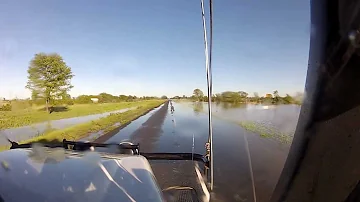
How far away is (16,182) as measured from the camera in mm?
1329

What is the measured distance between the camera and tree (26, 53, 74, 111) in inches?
145

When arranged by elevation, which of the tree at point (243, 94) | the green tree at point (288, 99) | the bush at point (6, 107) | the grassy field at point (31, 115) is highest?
the tree at point (243, 94)

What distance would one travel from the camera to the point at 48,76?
14.8 ft

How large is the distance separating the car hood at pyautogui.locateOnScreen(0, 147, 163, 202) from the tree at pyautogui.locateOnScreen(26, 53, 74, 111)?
2165 mm

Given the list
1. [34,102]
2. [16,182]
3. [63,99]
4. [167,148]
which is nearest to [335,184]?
[16,182]

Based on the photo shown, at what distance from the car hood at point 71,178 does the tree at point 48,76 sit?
2.17 m

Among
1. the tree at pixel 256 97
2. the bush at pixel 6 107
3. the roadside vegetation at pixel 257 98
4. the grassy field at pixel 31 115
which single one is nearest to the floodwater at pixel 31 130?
the grassy field at pixel 31 115

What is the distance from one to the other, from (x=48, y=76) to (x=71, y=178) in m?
3.56

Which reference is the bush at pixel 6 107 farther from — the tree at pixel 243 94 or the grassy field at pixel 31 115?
the tree at pixel 243 94

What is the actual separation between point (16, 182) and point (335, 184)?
1.39 m

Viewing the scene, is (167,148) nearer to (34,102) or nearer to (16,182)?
(34,102)

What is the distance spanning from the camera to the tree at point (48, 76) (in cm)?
368

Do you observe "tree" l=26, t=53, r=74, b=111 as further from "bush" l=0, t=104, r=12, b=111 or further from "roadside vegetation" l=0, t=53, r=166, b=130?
"bush" l=0, t=104, r=12, b=111

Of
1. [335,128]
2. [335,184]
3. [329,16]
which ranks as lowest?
[335,184]
